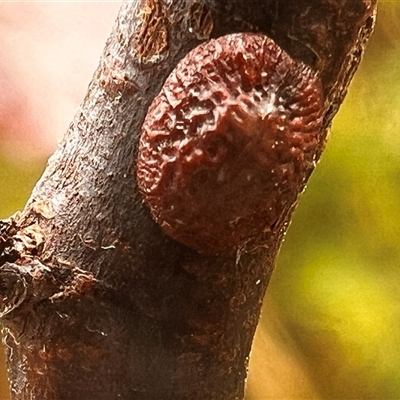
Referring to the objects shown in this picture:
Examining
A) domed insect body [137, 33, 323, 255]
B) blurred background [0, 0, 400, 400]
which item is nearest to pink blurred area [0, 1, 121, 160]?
blurred background [0, 0, 400, 400]

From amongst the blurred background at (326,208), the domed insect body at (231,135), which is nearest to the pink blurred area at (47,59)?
the blurred background at (326,208)

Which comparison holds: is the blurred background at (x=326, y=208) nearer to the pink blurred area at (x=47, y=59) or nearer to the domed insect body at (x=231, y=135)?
the pink blurred area at (x=47, y=59)

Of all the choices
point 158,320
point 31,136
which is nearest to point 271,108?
point 158,320

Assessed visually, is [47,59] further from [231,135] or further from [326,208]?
[231,135]

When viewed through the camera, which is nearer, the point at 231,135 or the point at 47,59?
the point at 231,135

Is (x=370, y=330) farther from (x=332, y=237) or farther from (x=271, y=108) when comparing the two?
(x=271, y=108)

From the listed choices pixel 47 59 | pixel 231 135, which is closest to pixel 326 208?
pixel 47 59

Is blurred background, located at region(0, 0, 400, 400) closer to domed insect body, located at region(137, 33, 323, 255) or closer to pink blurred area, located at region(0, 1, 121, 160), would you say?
pink blurred area, located at region(0, 1, 121, 160)
